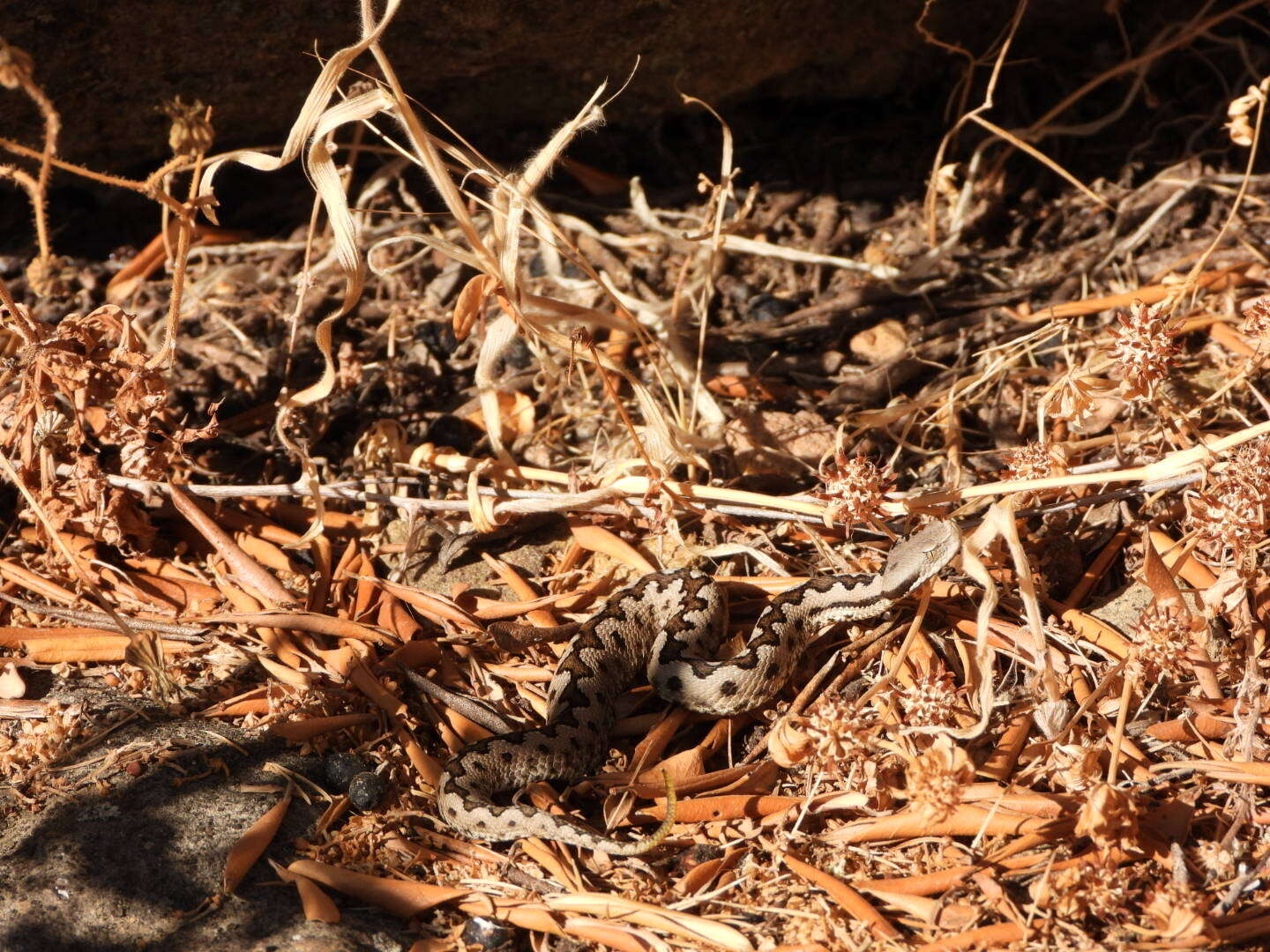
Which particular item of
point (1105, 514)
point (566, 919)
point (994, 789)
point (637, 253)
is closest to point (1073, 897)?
point (994, 789)

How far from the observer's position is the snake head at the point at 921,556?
376cm

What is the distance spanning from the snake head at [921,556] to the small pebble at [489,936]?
1.73 metres

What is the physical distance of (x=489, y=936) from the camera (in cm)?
308

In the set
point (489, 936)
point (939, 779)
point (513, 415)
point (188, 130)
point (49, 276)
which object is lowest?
point (489, 936)

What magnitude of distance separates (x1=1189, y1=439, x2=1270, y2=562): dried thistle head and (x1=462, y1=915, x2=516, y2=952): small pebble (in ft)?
8.44

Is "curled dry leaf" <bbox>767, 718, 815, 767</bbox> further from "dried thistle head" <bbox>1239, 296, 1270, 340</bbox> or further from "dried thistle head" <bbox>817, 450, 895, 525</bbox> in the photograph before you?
"dried thistle head" <bbox>1239, 296, 1270, 340</bbox>

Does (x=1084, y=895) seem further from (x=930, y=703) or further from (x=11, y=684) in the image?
(x=11, y=684)

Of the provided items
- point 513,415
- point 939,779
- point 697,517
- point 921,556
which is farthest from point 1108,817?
point 513,415

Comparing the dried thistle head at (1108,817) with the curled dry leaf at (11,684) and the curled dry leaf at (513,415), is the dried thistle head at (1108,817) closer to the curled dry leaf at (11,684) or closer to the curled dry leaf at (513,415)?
the curled dry leaf at (513,415)

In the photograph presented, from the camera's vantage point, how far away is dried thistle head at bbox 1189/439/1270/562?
11.5 feet

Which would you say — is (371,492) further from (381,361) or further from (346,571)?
(381,361)

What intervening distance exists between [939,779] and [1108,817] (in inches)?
17.9

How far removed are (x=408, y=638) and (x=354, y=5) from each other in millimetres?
2727

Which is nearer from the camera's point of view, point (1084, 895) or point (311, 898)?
point (1084, 895)
